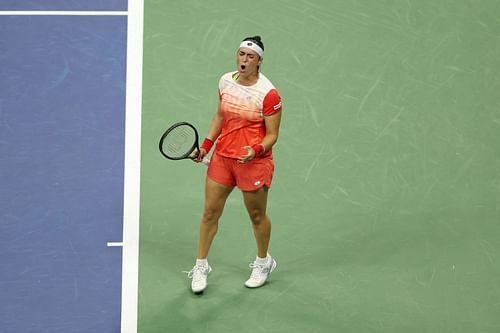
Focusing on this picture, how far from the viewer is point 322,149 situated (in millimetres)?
8688

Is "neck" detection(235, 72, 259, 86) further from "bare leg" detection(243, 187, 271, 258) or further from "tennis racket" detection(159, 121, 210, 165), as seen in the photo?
"bare leg" detection(243, 187, 271, 258)

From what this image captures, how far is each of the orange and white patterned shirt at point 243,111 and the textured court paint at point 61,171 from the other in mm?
1696

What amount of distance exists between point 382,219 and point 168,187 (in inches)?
86.5

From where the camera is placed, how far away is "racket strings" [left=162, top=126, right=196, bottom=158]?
696 centimetres

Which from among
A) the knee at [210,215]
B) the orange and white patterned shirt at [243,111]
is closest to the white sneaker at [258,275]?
the knee at [210,215]

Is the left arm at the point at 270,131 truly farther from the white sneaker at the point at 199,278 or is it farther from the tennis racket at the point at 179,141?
the white sneaker at the point at 199,278

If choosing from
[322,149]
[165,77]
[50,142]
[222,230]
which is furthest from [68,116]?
[322,149]

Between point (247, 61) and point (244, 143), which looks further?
point (244, 143)

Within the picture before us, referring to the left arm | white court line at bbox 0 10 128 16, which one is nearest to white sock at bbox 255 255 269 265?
the left arm

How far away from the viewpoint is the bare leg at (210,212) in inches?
281

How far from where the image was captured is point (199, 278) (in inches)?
295

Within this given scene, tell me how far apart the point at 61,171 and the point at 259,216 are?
7.64 feet

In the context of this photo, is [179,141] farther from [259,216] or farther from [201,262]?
[201,262]

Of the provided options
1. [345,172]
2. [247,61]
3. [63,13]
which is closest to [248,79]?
[247,61]
